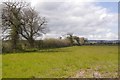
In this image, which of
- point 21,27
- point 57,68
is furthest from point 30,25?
point 57,68

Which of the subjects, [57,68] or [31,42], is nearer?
[57,68]

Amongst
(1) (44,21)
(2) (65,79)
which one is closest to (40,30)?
(1) (44,21)

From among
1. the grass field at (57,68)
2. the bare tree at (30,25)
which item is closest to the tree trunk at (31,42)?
the bare tree at (30,25)

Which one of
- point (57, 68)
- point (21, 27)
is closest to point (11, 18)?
point (21, 27)

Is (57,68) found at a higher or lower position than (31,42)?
lower

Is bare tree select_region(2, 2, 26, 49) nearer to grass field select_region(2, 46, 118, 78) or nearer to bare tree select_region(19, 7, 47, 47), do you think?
bare tree select_region(19, 7, 47, 47)

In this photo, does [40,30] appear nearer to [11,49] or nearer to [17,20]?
[17,20]

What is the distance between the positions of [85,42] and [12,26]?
61252 mm

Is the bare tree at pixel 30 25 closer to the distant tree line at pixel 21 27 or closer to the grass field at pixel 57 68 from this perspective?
the distant tree line at pixel 21 27

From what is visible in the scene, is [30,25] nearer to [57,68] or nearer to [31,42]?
[31,42]

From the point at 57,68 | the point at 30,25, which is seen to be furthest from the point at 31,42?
the point at 57,68

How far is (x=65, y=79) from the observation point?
11945 millimetres

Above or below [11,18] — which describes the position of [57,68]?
below

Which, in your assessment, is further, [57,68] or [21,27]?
[21,27]
